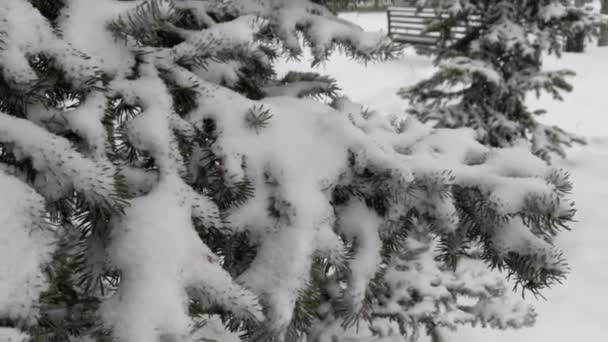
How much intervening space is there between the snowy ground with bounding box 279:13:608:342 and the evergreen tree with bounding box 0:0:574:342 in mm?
371

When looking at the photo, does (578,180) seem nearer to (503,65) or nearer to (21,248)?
(503,65)

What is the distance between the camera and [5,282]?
93 centimetres

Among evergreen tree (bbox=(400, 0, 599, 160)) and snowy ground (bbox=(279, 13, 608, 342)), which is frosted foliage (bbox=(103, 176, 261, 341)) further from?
evergreen tree (bbox=(400, 0, 599, 160))

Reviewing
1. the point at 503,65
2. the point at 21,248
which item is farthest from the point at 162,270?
the point at 503,65

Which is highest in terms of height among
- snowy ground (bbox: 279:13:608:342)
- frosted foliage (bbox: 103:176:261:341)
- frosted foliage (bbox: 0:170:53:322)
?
frosted foliage (bbox: 0:170:53:322)

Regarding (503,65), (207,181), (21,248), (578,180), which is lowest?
(578,180)

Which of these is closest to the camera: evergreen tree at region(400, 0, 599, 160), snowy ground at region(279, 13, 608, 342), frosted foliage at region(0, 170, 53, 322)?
frosted foliage at region(0, 170, 53, 322)

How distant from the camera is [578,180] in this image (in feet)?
22.6

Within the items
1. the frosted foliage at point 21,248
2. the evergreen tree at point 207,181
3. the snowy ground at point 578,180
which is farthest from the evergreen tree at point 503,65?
the frosted foliage at point 21,248

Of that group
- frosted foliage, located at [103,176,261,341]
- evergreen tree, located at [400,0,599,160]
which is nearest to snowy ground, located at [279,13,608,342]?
frosted foliage, located at [103,176,261,341]

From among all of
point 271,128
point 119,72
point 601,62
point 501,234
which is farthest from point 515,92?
point 601,62

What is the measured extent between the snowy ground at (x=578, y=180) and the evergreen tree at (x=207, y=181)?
371 millimetres

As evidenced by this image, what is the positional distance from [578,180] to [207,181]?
687 centimetres

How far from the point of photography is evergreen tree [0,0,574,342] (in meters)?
1.13
